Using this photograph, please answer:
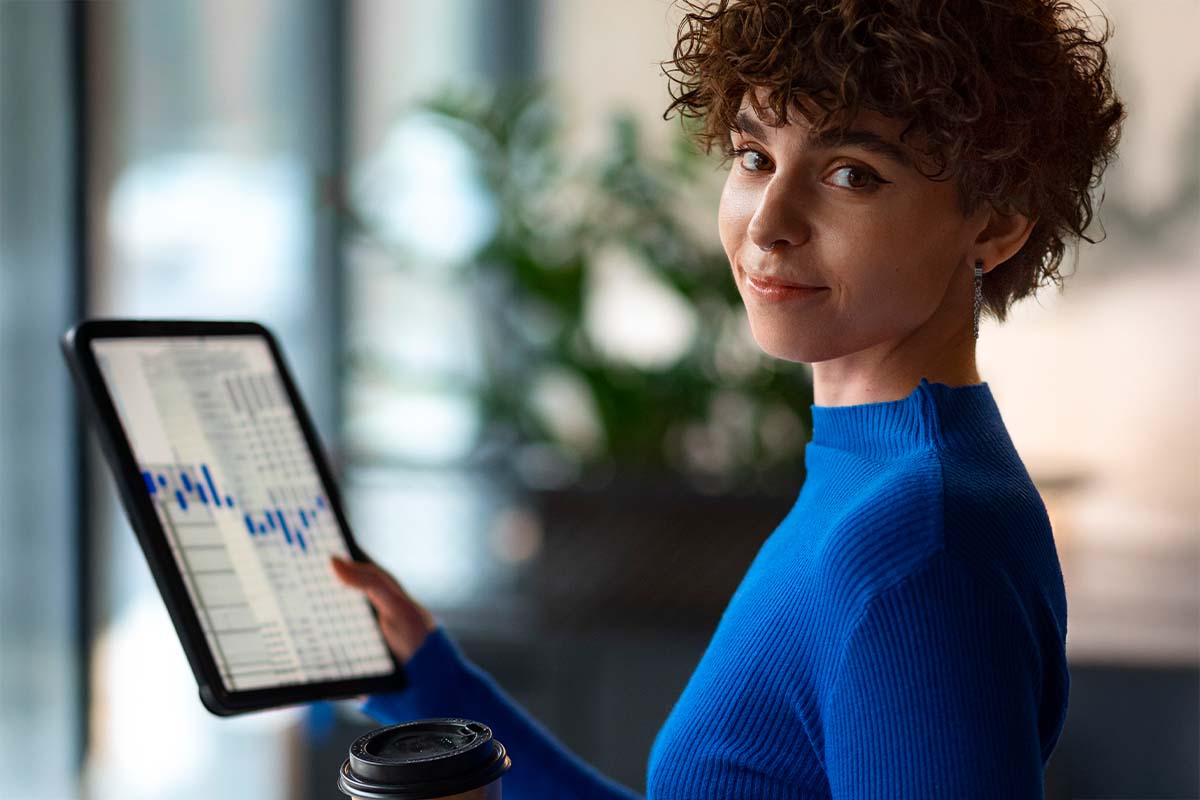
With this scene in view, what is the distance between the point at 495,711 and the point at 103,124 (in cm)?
221

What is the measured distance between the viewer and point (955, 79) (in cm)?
72

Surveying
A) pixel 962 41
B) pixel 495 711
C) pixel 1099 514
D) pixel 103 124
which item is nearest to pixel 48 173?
pixel 103 124

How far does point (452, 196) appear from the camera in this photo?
2.66 meters

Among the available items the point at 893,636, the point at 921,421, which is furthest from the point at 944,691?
the point at 921,421

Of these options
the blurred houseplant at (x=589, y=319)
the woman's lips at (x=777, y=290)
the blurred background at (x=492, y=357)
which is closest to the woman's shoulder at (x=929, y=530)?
the woman's lips at (x=777, y=290)

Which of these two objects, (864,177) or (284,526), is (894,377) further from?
(284,526)

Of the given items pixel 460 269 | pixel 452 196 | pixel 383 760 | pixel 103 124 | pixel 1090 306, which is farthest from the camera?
pixel 103 124

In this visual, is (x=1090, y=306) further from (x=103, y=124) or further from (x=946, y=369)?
(x=103, y=124)

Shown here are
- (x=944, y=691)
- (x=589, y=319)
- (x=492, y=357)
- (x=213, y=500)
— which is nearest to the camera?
(x=944, y=691)

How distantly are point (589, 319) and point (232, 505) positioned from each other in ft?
4.45

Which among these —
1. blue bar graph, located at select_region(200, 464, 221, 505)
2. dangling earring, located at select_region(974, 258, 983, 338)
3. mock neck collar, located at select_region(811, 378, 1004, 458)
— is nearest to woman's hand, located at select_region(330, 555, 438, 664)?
blue bar graph, located at select_region(200, 464, 221, 505)

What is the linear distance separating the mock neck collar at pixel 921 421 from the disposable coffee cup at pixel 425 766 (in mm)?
297

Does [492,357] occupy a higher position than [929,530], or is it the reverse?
[929,530]

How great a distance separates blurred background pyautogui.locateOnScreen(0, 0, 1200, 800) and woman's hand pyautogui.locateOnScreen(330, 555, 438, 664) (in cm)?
111
